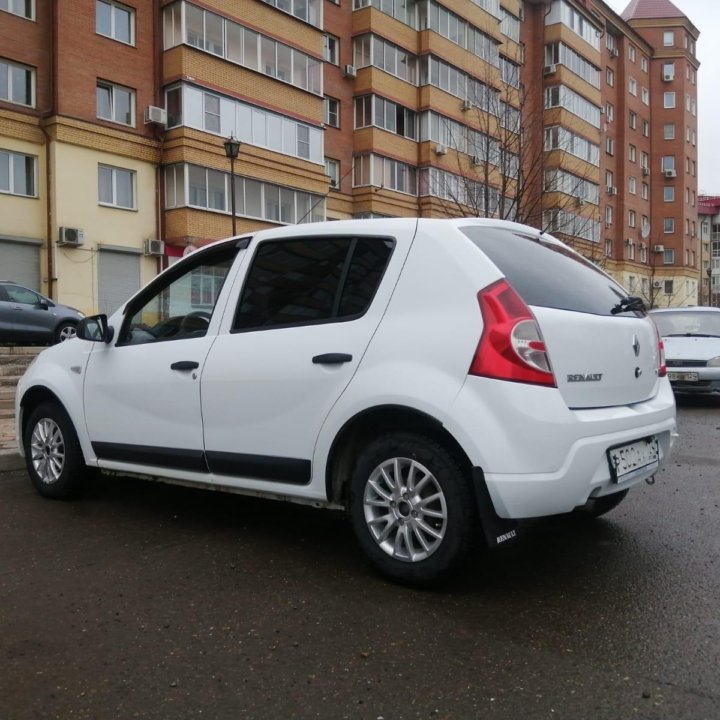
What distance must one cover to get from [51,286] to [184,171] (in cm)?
555

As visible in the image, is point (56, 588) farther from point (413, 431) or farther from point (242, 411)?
point (413, 431)

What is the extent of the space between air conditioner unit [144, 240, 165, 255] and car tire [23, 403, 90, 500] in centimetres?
2024

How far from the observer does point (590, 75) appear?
160ft

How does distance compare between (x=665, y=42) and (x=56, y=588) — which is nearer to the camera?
(x=56, y=588)

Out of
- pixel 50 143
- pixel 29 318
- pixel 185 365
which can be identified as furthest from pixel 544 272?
pixel 50 143

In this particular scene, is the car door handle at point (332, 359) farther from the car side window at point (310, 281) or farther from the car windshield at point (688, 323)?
the car windshield at point (688, 323)

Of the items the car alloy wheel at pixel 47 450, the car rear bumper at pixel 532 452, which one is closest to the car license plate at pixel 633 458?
the car rear bumper at pixel 532 452

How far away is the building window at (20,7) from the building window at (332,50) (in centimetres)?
1282

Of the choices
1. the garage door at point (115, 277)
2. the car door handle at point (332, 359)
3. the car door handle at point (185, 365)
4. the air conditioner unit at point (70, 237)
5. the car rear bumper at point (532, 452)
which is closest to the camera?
the car rear bumper at point (532, 452)

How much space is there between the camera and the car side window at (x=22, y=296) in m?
16.0

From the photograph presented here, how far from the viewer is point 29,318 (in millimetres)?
16094

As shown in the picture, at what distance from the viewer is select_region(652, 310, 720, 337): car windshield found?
1261 centimetres

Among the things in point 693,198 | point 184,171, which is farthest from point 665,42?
point 184,171

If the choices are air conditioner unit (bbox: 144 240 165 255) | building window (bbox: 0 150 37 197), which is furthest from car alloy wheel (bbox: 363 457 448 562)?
air conditioner unit (bbox: 144 240 165 255)
